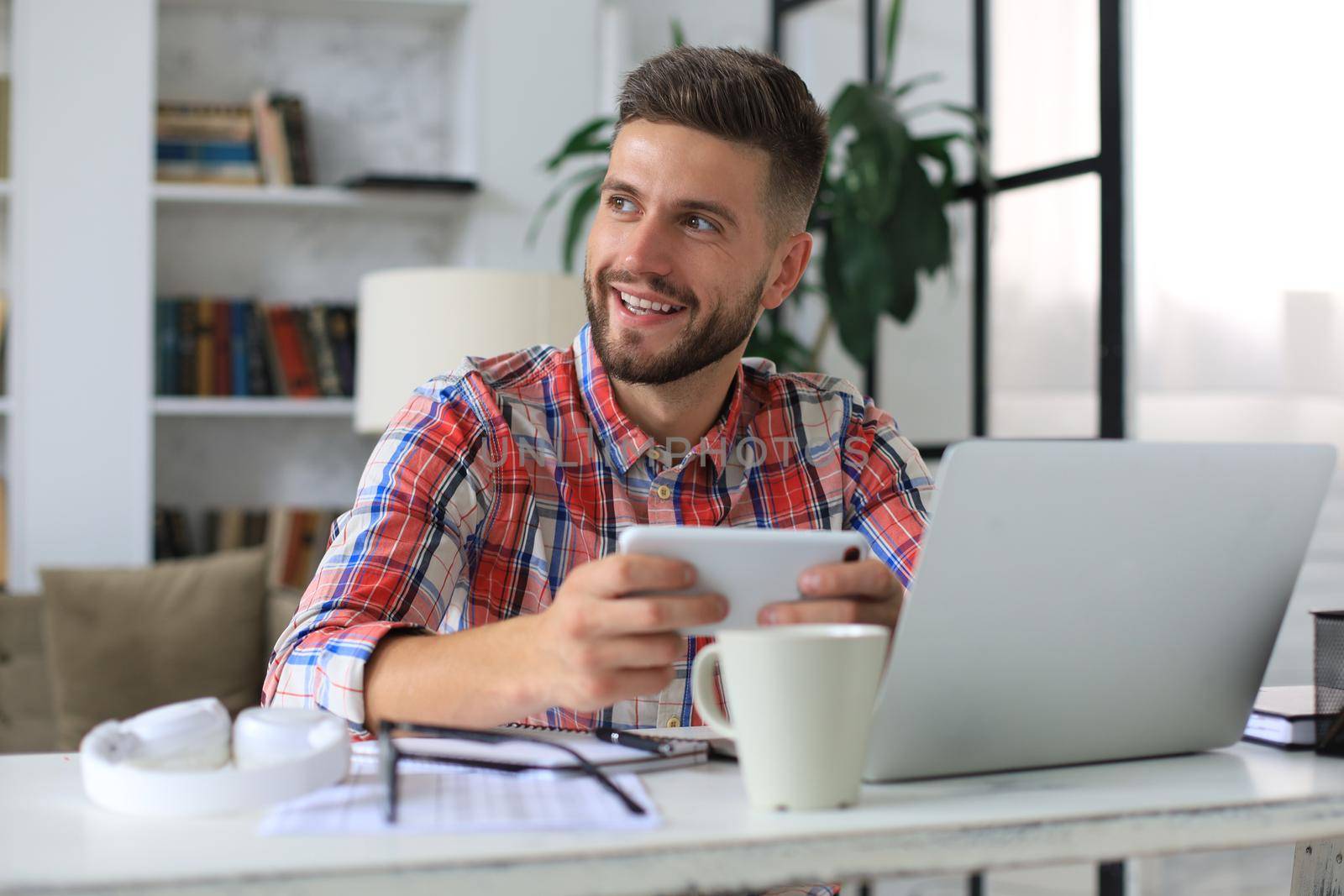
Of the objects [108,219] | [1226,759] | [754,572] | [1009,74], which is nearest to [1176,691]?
[1226,759]

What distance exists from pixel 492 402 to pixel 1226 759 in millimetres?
730

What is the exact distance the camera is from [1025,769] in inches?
32.6

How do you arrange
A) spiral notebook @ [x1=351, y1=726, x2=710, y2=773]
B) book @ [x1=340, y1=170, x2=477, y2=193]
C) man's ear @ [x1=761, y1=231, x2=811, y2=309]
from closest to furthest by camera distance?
spiral notebook @ [x1=351, y1=726, x2=710, y2=773] → man's ear @ [x1=761, y1=231, x2=811, y2=309] → book @ [x1=340, y1=170, x2=477, y2=193]

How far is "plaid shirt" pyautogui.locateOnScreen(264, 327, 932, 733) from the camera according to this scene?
3.73 feet

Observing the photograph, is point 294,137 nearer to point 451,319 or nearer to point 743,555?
point 451,319

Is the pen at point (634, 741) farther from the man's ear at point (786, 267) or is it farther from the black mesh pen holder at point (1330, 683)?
the man's ear at point (786, 267)

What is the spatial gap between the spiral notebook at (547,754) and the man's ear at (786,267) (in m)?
0.76

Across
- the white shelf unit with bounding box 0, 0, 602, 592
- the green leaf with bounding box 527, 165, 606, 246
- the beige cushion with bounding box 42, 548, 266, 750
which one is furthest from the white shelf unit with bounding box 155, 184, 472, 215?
the beige cushion with bounding box 42, 548, 266, 750

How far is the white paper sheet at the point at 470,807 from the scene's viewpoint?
65 centimetres

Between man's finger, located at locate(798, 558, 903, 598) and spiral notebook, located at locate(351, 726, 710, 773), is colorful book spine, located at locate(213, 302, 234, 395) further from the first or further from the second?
man's finger, located at locate(798, 558, 903, 598)

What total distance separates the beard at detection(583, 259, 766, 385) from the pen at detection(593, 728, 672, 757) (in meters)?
0.54

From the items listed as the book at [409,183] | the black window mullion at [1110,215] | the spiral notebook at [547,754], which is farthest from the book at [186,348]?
the spiral notebook at [547,754]

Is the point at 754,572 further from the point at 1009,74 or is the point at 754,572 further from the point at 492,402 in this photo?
the point at 1009,74

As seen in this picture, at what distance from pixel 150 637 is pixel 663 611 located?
2.41 meters
